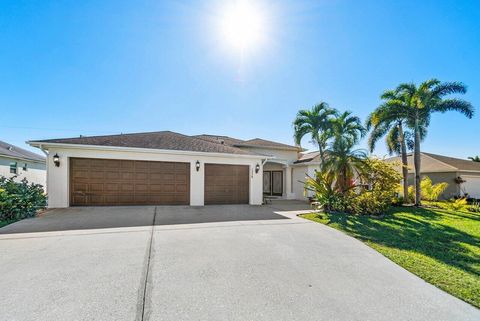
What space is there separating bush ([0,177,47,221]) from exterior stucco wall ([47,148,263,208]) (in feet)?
3.72

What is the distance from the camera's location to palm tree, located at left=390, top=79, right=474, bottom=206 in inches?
487

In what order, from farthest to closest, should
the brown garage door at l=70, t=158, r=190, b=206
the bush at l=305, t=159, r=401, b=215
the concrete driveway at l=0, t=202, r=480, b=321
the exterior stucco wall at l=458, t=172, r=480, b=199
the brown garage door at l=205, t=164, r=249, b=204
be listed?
1. the exterior stucco wall at l=458, t=172, r=480, b=199
2. the brown garage door at l=205, t=164, r=249, b=204
3. the brown garage door at l=70, t=158, r=190, b=206
4. the bush at l=305, t=159, r=401, b=215
5. the concrete driveway at l=0, t=202, r=480, b=321

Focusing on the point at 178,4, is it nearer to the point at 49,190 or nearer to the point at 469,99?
the point at 49,190

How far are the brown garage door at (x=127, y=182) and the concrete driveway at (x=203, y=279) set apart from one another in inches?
167

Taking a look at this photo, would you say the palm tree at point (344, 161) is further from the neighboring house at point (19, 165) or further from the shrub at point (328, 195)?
the neighboring house at point (19, 165)

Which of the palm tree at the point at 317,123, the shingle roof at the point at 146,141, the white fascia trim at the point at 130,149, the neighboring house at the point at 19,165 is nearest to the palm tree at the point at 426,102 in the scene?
the palm tree at the point at 317,123

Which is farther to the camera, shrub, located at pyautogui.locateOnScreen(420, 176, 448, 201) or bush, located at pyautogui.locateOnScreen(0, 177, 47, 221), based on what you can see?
shrub, located at pyautogui.locateOnScreen(420, 176, 448, 201)

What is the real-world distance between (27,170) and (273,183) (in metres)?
21.6

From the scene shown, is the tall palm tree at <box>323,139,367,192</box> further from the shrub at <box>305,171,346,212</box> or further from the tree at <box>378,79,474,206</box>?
the tree at <box>378,79,474,206</box>

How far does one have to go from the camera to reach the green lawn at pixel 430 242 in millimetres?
3801

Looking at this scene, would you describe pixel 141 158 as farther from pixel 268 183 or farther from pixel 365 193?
pixel 268 183

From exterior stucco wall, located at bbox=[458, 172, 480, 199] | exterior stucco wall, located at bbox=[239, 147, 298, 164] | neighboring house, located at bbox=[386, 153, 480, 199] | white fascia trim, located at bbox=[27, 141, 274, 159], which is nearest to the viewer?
white fascia trim, located at bbox=[27, 141, 274, 159]

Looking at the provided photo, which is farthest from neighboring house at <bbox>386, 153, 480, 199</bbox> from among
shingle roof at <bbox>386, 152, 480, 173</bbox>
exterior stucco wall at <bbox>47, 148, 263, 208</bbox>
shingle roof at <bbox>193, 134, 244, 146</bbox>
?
shingle roof at <bbox>193, 134, 244, 146</bbox>

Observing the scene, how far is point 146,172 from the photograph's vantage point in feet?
36.2
